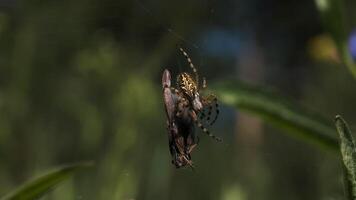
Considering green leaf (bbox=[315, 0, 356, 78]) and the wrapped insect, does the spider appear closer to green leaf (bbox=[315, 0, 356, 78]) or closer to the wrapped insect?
the wrapped insect

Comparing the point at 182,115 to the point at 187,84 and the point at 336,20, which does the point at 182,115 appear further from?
the point at 336,20

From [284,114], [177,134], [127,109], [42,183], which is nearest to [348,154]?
[177,134]

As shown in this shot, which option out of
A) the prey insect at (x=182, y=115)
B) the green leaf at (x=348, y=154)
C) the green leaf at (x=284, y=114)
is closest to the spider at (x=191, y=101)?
the prey insect at (x=182, y=115)

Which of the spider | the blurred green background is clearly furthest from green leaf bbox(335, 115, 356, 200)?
the blurred green background

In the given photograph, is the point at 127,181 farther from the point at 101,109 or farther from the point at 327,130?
the point at 101,109

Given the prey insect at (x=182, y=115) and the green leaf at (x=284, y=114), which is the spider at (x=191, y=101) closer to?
the prey insect at (x=182, y=115)
